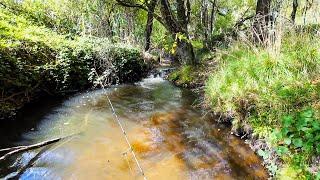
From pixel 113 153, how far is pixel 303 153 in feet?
7.40

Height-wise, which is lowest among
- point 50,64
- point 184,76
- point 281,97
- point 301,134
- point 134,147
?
point 134,147

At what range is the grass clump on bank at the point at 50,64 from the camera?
5.49 meters

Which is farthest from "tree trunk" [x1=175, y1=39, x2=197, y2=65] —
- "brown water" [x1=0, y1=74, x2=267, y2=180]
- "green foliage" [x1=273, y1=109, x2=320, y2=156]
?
"green foliage" [x1=273, y1=109, x2=320, y2=156]

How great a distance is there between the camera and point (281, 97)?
405 centimetres

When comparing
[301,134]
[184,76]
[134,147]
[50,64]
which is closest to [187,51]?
[184,76]

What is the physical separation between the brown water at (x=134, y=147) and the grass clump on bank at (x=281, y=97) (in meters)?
0.37

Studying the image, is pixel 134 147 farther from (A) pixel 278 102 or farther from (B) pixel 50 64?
(B) pixel 50 64

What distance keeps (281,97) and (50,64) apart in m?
4.78

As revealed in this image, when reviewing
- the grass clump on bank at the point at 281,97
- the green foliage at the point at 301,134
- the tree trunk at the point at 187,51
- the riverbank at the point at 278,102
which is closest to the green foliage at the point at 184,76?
the tree trunk at the point at 187,51

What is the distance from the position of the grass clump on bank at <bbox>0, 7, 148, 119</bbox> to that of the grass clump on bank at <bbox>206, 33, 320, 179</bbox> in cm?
328

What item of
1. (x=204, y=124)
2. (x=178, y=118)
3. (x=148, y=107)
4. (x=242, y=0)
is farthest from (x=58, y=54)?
(x=242, y=0)

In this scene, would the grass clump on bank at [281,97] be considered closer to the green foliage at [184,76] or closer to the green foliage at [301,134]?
the green foliage at [301,134]

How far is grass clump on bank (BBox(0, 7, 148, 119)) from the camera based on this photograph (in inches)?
216

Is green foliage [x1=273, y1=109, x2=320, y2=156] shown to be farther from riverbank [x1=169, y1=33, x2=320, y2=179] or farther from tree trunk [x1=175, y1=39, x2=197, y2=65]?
tree trunk [x1=175, y1=39, x2=197, y2=65]
